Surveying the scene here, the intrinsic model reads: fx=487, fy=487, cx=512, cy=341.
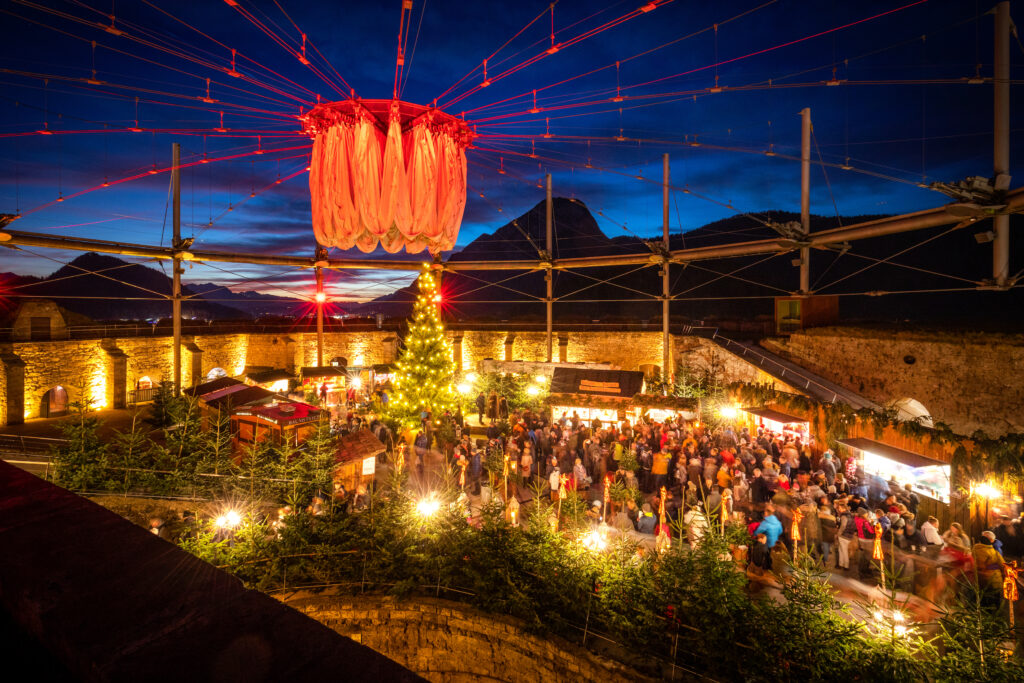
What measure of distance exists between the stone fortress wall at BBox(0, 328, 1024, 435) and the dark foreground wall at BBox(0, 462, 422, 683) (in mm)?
20390

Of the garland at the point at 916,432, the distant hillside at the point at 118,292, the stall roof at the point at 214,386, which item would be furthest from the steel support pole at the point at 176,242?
the distant hillside at the point at 118,292

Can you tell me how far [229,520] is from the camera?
8305 mm

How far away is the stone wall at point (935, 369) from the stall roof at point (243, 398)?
20884mm

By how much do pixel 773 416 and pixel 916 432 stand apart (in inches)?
129

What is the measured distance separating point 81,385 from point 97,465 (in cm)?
1446

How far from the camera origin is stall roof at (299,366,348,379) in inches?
765

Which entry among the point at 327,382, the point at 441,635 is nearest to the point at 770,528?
the point at 441,635

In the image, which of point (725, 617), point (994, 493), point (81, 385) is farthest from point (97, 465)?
point (994, 493)

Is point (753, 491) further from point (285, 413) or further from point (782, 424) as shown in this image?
point (285, 413)

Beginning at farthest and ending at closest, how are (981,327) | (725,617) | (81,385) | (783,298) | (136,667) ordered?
1. (783,298)
2. (81,385)
3. (981,327)
4. (725,617)
5. (136,667)

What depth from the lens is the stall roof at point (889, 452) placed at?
9.39m

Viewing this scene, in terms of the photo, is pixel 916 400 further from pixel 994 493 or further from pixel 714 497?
pixel 714 497

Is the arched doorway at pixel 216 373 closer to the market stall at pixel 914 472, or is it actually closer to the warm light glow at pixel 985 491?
the market stall at pixel 914 472

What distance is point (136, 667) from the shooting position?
102 cm
